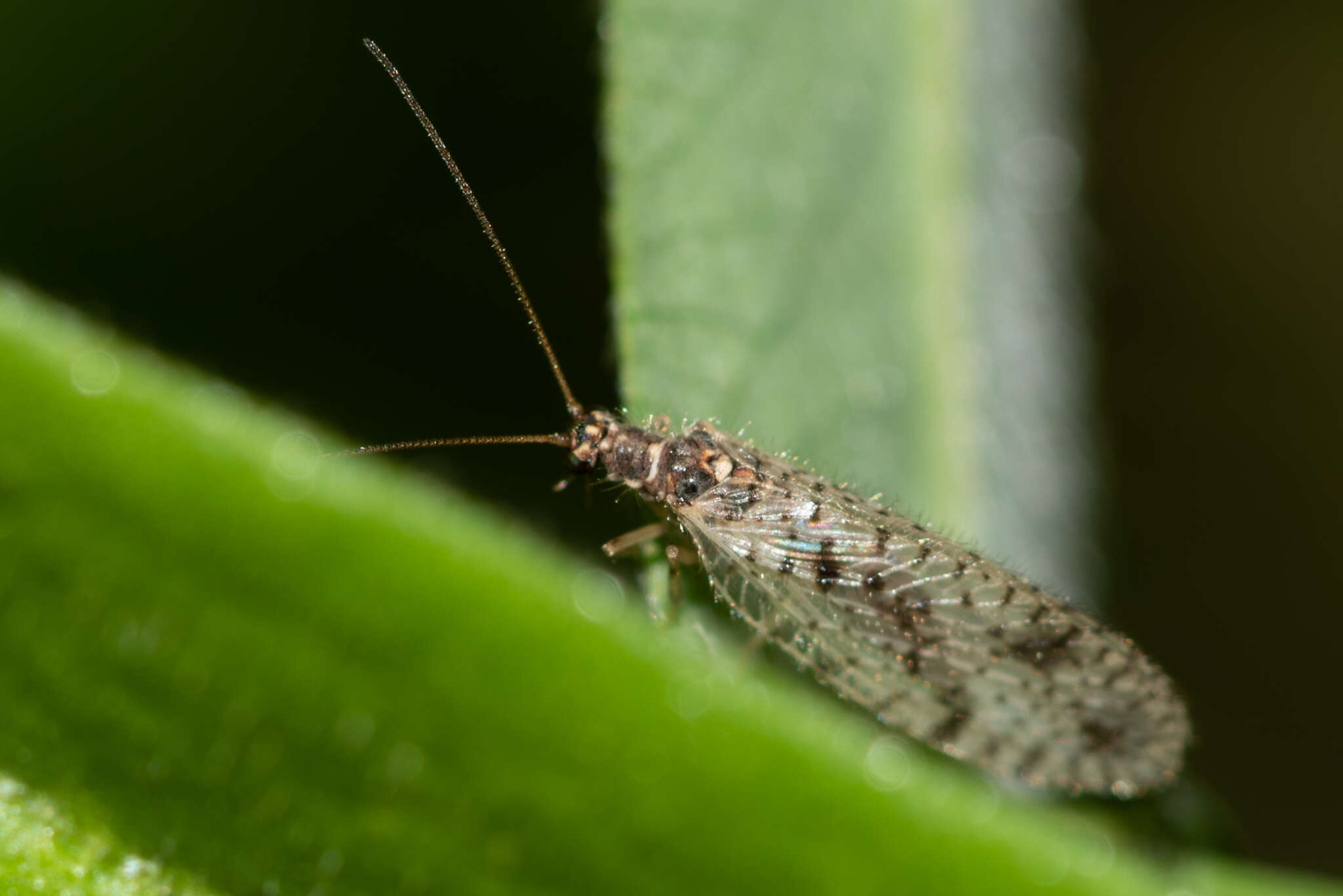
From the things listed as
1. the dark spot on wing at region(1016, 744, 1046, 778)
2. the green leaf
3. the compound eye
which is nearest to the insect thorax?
the compound eye

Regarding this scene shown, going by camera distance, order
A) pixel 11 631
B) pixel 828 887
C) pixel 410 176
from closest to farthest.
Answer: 1. pixel 11 631
2. pixel 828 887
3. pixel 410 176

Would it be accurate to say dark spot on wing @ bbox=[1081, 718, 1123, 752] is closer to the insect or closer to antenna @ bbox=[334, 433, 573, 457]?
the insect

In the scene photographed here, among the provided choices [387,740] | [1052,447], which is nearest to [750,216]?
[1052,447]

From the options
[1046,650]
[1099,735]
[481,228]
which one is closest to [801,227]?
[481,228]

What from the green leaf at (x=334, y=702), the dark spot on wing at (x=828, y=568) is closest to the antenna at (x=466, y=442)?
the green leaf at (x=334, y=702)

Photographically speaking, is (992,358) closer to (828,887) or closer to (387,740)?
(828,887)

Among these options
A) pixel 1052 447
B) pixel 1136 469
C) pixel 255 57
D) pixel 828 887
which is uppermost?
pixel 1136 469
